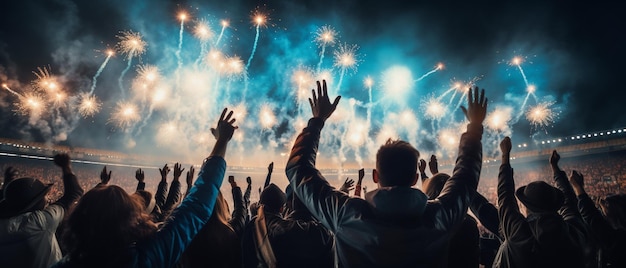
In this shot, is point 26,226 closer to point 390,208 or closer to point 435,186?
point 390,208

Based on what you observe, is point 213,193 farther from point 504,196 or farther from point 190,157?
point 190,157

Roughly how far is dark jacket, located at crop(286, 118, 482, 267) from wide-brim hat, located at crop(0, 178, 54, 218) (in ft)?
7.99

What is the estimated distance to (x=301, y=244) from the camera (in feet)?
8.46

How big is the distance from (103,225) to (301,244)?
5.15 feet

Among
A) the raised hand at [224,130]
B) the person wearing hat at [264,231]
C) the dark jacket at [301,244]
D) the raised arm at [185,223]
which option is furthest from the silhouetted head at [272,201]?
the raised arm at [185,223]

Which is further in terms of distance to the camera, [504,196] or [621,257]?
[621,257]

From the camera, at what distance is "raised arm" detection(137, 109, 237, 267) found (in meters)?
1.52

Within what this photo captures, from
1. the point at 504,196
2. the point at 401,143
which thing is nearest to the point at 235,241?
the point at 401,143

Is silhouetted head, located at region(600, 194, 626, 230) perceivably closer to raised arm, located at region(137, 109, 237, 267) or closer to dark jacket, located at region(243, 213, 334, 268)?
dark jacket, located at region(243, 213, 334, 268)

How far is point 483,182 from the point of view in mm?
33250

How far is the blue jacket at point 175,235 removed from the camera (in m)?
1.41

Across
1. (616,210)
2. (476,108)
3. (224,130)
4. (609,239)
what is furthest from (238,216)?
(616,210)

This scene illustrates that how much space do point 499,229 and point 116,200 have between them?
322cm

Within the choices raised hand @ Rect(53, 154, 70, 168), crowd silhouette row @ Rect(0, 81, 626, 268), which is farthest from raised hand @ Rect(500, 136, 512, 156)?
raised hand @ Rect(53, 154, 70, 168)
